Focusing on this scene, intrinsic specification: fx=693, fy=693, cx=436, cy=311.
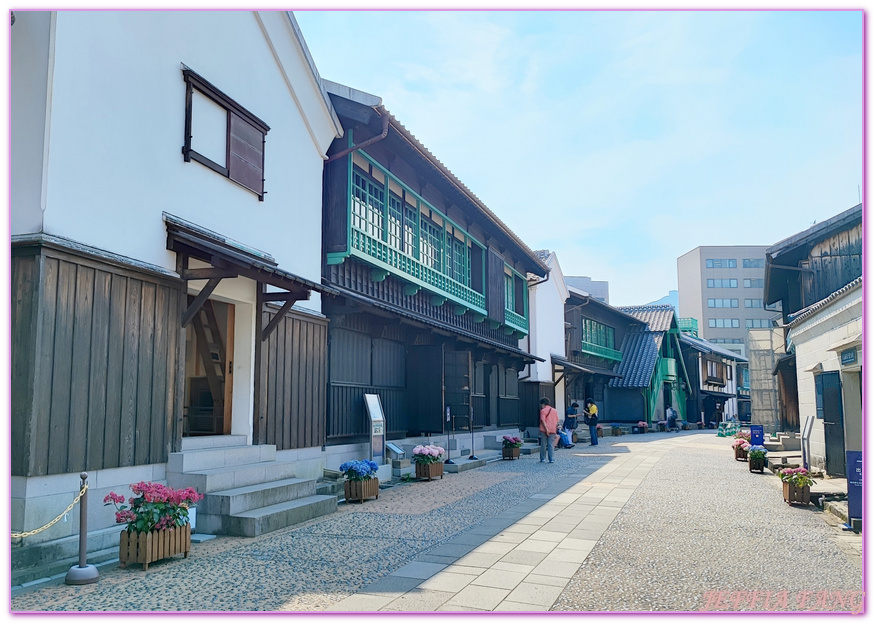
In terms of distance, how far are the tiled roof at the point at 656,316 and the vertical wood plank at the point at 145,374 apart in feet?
113

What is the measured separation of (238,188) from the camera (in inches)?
377

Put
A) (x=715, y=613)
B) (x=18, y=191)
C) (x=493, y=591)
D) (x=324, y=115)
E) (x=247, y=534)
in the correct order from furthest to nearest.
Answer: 1. (x=324, y=115)
2. (x=247, y=534)
3. (x=18, y=191)
4. (x=493, y=591)
5. (x=715, y=613)

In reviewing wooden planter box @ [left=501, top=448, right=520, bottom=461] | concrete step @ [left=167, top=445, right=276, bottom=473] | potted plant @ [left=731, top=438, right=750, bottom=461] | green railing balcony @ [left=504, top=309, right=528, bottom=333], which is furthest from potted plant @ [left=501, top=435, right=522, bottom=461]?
concrete step @ [left=167, top=445, right=276, bottom=473]

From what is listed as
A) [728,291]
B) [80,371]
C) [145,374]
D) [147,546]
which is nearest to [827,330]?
[145,374]

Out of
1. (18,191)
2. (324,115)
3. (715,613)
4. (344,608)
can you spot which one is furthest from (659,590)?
(324,115)

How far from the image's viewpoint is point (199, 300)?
26.0 ft

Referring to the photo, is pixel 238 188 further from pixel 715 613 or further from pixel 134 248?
pixel 715 613

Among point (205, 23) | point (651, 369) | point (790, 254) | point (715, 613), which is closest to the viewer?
point (715, 613)

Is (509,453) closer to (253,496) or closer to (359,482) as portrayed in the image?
(359,482)

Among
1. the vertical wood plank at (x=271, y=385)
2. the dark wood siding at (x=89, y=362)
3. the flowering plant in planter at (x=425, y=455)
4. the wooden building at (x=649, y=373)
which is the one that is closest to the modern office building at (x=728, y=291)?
the wooden building at (x=649, y=373)

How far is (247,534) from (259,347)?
120 inches

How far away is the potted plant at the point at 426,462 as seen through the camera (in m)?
12.6

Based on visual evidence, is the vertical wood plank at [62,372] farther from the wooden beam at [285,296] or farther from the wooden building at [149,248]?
the wooden beam at [285,296]

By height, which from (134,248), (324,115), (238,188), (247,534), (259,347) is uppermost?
(324,115)
